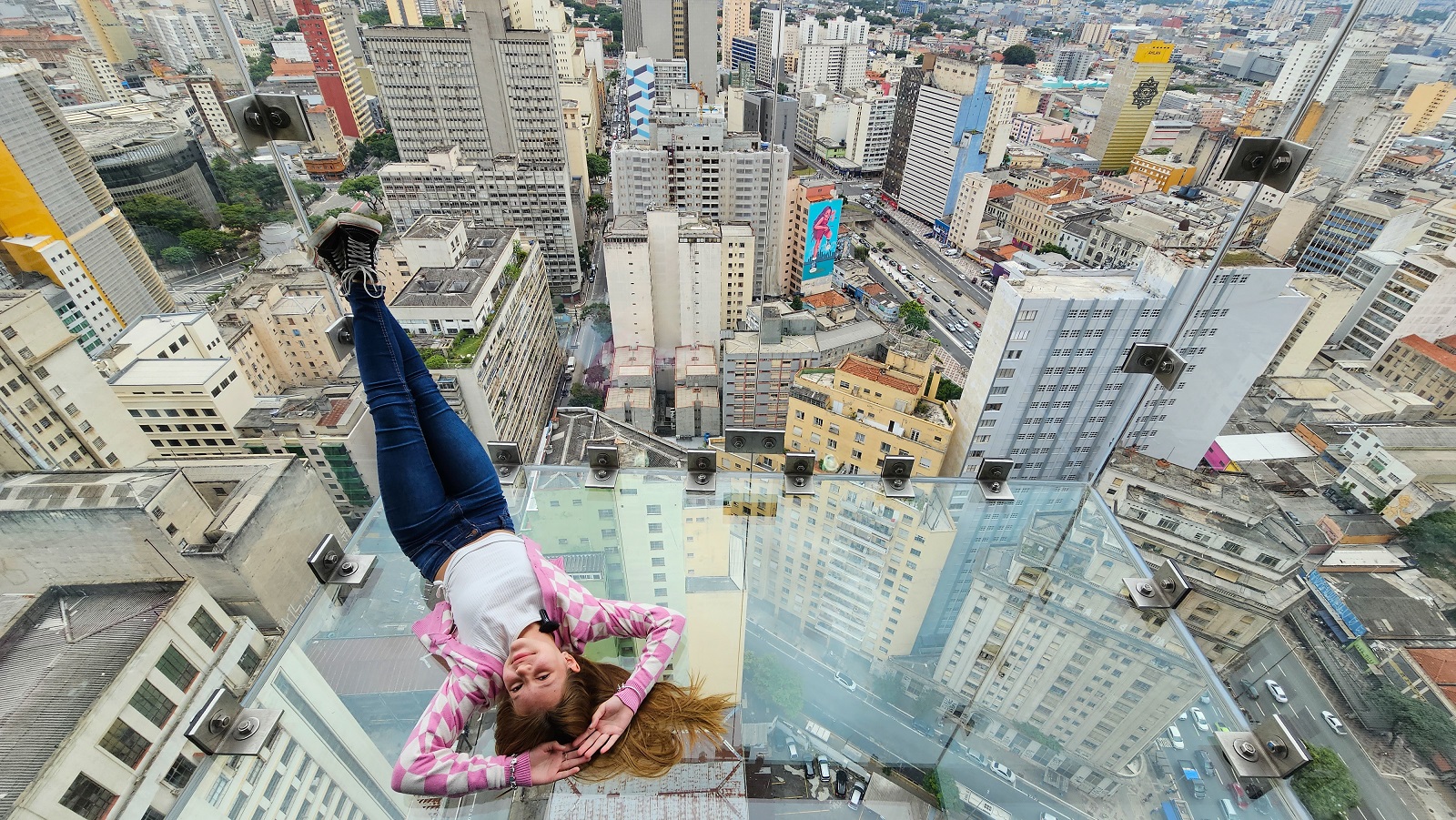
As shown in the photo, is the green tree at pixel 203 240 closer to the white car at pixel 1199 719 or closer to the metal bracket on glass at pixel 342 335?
the metal bracket on glass at pixel 342 335

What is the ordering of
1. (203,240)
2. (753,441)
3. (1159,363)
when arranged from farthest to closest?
(203,240)
(753,441)
(1159,363)

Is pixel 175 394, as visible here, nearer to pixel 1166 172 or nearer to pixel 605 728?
pixel 605 728

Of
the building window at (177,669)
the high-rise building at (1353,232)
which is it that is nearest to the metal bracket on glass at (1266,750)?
the building window at (177,669)

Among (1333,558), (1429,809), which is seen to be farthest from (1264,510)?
(1333,558)

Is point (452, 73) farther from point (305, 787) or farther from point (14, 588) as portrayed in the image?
point (305, 787)

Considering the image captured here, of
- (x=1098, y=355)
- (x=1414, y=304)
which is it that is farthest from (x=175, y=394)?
(x=1414, y=304)

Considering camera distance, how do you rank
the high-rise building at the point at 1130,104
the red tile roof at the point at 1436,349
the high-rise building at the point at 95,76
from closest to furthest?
1. the red tile roof at the point at 1436,349
2. the high-rise building at the point at 95,76
3. the high-rise building at the point at 1130,104
